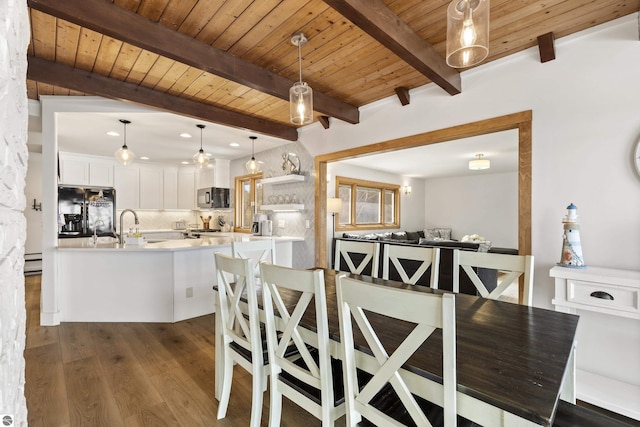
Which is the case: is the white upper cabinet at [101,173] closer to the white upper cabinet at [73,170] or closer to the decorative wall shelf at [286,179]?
the white upper cabinet at [73,170]

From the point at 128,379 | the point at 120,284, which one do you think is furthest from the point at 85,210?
the point at 128,379

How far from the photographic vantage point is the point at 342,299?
108cm

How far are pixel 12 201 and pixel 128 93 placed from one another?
2.62 m

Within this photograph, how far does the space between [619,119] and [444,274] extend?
8.87ft

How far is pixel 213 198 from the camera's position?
229 inches

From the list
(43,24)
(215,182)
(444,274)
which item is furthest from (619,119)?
(215,182)

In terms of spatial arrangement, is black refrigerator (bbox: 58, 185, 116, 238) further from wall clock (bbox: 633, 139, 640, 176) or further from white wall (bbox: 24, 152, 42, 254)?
wall clock (bbox: 633, 139, 640, 176)

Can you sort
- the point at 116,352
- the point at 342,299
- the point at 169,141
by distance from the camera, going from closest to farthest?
the point at 342,299 → the point at 116,352 → the point at 169,141

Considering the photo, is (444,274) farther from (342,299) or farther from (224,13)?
(224,13)

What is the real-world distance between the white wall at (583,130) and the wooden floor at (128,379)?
228 centimetres

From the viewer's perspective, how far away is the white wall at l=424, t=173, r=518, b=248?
7.89 metres

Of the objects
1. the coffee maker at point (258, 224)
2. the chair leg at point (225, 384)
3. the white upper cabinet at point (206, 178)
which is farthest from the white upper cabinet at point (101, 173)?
the chair leg at point (225, 384)

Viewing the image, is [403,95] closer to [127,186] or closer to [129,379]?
[129,379]

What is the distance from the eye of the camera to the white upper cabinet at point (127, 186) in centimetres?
599
